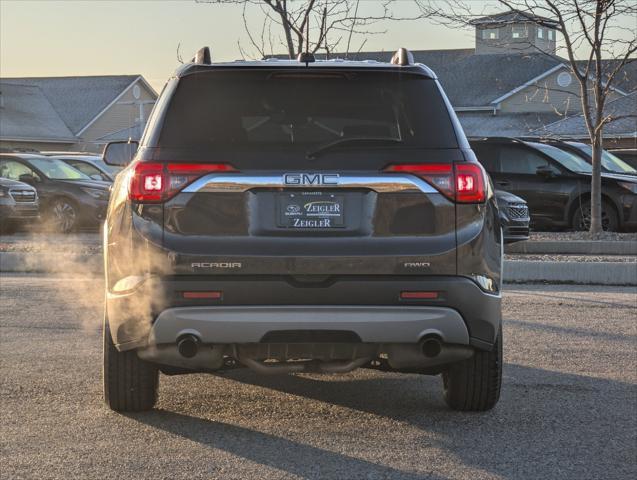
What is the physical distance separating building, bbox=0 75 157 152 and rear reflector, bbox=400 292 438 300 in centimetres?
5335

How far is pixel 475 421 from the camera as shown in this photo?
6090mm

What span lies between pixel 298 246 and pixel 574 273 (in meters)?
8.62

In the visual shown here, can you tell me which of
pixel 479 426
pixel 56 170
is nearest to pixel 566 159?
pixel 56 170

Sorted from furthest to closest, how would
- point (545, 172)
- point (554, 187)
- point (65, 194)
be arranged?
point (65, 194) < point (554, 187) < point (545, 172)

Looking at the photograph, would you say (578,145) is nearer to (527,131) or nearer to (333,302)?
(333,302)

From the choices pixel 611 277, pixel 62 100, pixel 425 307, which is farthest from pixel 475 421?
pixel 62 100

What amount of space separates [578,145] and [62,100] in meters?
48.1

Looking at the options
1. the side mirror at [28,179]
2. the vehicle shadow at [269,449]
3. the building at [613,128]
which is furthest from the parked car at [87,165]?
the building at [613,128]

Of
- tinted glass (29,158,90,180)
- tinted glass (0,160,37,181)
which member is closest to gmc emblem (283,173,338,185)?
tinted glass (29,158,90,180)

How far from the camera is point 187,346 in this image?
18.1ft

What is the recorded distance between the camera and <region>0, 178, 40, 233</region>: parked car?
22.1 meters

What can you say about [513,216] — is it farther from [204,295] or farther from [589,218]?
[204,295]

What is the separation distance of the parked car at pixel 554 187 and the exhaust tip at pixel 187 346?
15528 millimetres

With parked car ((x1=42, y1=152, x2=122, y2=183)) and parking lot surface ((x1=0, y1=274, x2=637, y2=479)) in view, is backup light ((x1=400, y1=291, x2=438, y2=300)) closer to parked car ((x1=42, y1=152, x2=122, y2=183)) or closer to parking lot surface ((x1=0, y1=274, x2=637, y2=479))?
parking lot surface ((x1=0, y1=274, x2=637, y2=479))
